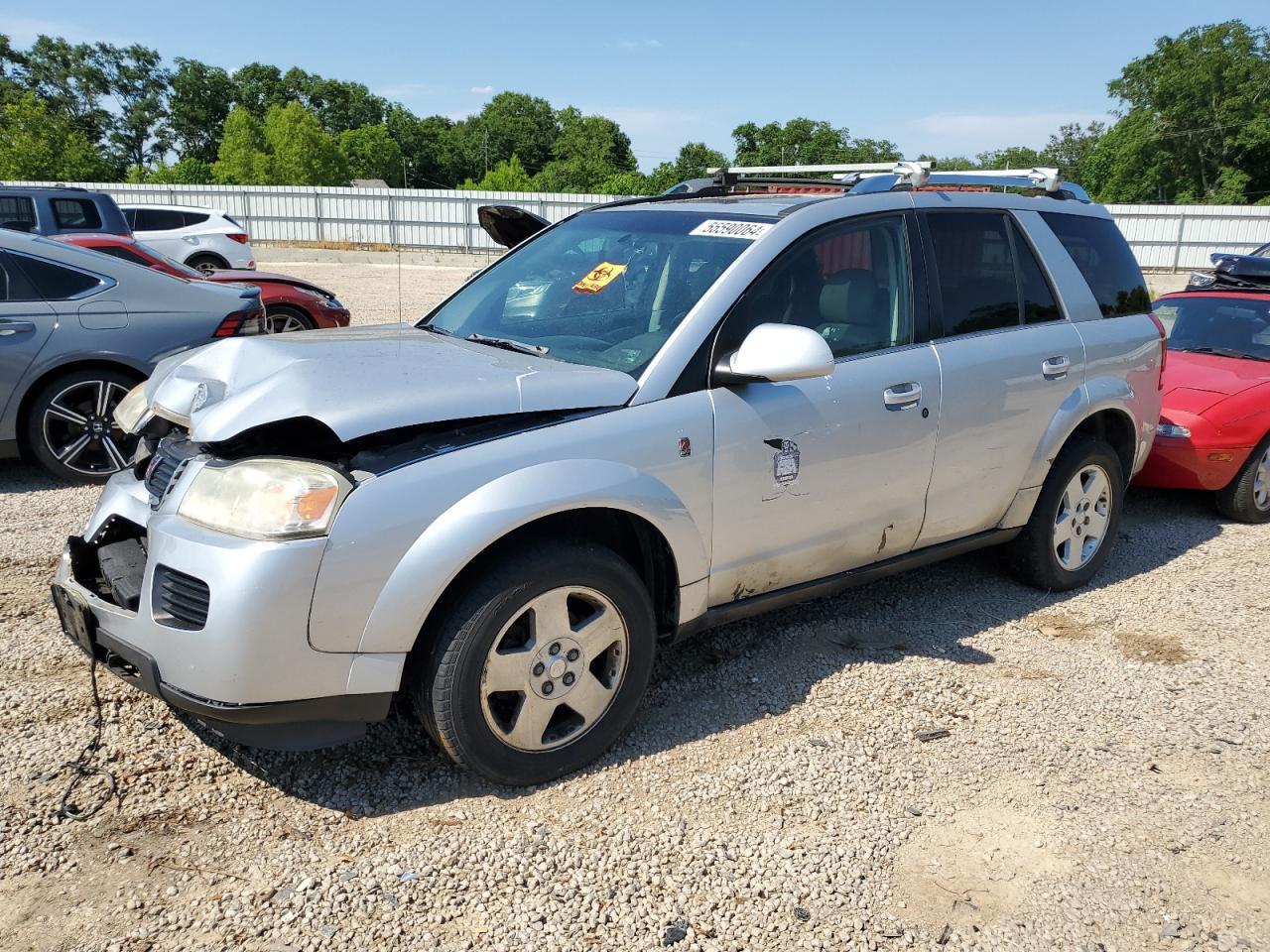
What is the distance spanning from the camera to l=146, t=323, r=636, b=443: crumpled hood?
2.86m

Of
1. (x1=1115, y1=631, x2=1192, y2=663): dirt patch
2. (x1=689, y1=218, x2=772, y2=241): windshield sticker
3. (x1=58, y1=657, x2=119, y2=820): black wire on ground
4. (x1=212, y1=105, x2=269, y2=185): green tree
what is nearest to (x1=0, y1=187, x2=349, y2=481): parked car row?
(x1=58, y1=657, x2=119, y2=820): black wire on ground

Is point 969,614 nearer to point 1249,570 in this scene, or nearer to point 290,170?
point 1249,570

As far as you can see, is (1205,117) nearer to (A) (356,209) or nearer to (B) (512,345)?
(A) (356,209)

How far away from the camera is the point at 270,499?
272cm

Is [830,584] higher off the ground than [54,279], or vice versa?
[54,279]

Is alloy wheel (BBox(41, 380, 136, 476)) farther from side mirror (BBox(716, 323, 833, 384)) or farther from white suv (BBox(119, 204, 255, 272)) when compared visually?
white suv (BBox(119, 204, 255, 272))

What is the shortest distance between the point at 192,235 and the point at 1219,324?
17.2 meters

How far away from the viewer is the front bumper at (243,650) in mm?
2658

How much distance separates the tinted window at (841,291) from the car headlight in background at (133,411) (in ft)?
6.79

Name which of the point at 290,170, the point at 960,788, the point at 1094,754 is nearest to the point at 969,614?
the point at 1094,754

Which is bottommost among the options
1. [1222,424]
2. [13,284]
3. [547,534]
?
[1222,424]

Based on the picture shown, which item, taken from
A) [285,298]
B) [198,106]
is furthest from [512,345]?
[198,106]

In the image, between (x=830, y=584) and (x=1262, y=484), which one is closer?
(x=830, y=584)

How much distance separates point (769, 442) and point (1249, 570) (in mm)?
3775
